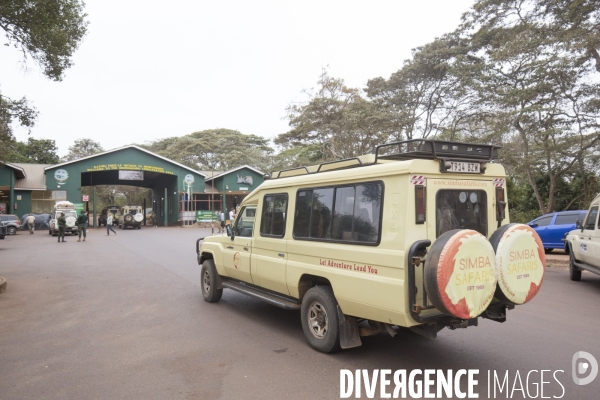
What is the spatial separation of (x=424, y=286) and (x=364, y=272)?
2.26 ft

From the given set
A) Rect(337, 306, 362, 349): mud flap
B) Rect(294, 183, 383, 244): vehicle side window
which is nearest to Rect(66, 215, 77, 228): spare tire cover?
Rect(294, 183, 383, 244): vehicle side window

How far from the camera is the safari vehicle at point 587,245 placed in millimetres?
8750

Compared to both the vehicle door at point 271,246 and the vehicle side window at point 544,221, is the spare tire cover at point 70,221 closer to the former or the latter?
the vehicle door at point 271,246

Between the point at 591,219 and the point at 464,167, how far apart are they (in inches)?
246

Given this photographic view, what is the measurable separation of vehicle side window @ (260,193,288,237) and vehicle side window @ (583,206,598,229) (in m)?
7.01

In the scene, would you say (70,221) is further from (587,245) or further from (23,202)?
(587,245)

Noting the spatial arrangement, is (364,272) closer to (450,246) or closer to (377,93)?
(450,246)

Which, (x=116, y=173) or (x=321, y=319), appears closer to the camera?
(x=321, y=319)

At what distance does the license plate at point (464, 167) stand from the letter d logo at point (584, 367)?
233 cm

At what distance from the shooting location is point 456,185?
186 inches

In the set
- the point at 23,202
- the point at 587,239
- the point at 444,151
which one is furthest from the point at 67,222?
the point at 444,151

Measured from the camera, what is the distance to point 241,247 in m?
6.90

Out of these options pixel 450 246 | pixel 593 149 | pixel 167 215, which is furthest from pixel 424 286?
pixel 167 215
